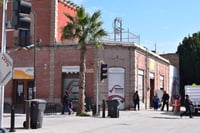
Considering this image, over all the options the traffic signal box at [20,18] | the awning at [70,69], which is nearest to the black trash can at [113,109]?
the awning at [70,69]

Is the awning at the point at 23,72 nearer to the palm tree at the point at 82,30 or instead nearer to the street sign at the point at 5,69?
the palm tree at the point at 82,30

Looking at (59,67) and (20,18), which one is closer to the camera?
(20,18)

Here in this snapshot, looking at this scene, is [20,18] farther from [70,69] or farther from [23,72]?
[23,72]

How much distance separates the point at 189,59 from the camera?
176 feet

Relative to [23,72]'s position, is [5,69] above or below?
below

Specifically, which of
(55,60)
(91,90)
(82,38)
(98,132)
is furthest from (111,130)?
(55,60)

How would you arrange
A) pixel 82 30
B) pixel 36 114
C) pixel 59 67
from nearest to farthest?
pixel 36 114 → pixel 82 30 → pixel 59 67

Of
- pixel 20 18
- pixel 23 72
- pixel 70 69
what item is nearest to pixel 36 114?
pixel 20 18

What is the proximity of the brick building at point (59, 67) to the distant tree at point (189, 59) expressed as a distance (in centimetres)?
1697

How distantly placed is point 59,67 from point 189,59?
2486 centimetres

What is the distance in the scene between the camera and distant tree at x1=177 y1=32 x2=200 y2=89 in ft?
172

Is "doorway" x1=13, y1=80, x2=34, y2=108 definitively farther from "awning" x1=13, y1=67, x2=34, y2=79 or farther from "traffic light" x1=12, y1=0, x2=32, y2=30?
"traffic light" x1=12, y1=0, x2=32, y2=30

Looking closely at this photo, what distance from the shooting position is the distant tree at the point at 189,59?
52.3 m

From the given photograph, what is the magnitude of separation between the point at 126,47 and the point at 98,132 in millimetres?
18879
